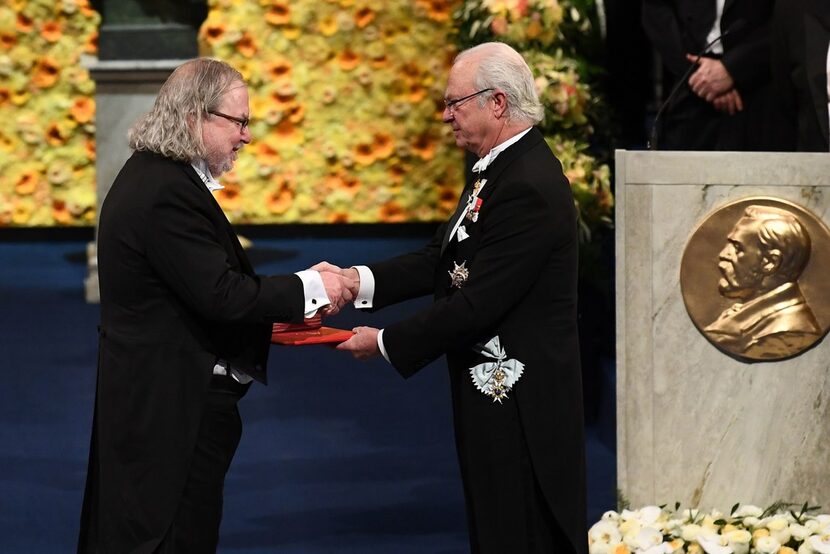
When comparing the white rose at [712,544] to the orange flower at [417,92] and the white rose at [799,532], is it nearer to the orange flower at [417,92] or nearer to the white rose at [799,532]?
the white rose at [799,532]

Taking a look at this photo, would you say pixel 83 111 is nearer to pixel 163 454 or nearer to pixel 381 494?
pixel 381 494

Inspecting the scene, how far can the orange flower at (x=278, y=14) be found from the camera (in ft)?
27.8

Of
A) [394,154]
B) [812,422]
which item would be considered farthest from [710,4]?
[394,154]

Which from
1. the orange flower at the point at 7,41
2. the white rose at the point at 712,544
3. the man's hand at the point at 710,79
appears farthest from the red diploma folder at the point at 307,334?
the orange flower at the point at 7,41

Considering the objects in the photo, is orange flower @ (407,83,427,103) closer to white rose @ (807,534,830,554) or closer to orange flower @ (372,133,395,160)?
orange flower @ (372,133,395,160)

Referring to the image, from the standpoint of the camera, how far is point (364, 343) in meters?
3.26

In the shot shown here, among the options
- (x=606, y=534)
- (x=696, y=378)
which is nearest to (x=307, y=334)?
(x=606, y=534)

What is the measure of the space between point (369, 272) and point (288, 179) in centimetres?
506

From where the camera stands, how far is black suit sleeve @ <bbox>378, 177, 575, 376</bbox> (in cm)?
300

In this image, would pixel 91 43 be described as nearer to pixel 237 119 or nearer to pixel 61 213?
pixel 61 213

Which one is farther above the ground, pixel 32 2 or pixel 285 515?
pixel 32 2

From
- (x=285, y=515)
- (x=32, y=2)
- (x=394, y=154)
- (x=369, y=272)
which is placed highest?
(x=32, y=2)

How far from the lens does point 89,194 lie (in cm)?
847

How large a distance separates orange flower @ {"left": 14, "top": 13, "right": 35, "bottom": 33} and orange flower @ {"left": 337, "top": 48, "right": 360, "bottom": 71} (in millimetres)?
1770
